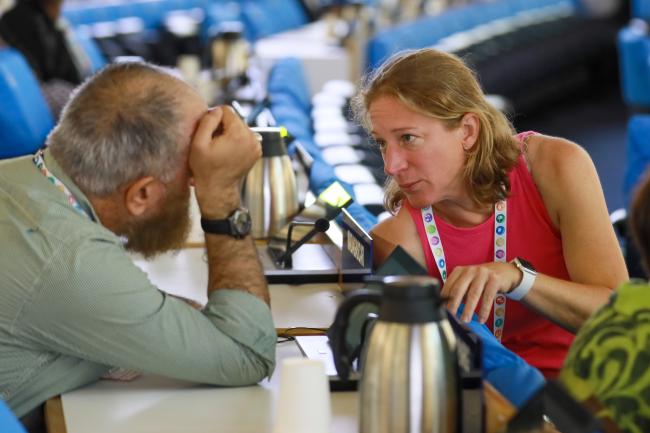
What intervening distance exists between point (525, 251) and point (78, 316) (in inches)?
38.9

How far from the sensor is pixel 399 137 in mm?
2164

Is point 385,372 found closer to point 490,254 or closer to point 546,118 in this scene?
point 490,254

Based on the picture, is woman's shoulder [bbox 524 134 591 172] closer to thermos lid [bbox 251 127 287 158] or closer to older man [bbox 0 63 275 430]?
older man [bbox 0 63 275 430]

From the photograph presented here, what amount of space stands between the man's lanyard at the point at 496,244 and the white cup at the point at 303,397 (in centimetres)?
89

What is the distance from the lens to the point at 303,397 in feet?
4.66

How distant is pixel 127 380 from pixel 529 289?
28.7 inches

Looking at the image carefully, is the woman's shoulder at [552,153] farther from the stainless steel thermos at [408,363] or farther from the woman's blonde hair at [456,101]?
the stainless steel thermos at [408,363]

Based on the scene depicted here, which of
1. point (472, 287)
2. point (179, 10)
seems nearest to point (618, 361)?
point (472, 287)

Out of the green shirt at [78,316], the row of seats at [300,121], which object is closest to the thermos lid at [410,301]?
the green shirt at [78,316]

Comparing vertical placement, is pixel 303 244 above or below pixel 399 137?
below

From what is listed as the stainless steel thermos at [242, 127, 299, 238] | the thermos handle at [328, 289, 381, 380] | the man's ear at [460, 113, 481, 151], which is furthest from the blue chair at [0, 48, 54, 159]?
the thermos handle at [328, 289, 381, 380]

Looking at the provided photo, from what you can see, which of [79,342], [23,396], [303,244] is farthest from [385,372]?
[303,244]

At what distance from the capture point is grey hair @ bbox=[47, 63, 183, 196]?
5.78 feet

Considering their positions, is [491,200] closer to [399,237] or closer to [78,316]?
[399,237]
